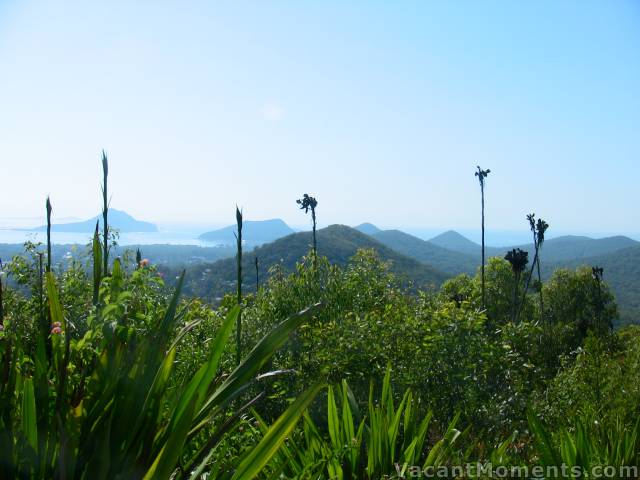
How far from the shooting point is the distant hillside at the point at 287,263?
110 m

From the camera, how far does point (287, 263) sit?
132375 mm

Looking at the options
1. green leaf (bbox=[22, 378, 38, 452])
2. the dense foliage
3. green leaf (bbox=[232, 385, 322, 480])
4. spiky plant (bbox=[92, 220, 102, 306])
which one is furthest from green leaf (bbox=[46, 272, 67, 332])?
green leaf (bbox=[232, 385, 322, 480])

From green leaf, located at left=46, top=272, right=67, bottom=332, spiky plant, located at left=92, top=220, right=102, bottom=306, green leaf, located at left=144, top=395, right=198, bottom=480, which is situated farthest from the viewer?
spiky plant, located at left=92, top=220, right=102, bottom=306

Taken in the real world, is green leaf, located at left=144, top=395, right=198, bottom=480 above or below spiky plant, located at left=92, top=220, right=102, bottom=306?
below

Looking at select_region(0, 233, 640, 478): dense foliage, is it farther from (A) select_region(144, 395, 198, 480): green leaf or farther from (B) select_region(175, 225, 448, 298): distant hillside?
(B) select_region(175, 225, 448, 298): distant hillside

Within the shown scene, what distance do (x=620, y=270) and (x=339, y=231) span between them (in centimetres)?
10420

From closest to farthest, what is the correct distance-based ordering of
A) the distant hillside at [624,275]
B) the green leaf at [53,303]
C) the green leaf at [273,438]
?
the green leaf at [273,438] → the green leaf at [53,303] → the distant hillside at [624,275]

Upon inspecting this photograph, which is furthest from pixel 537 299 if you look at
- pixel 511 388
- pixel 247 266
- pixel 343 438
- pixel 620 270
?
pixel 620 270

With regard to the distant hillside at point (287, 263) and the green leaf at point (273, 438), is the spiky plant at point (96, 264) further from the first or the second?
the distant hillside at point (287, 263)

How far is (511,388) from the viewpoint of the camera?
795cm

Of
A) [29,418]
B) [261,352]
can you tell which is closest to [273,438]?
[261,352]

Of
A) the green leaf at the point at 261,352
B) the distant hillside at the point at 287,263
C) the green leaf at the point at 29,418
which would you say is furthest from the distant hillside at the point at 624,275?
the green leaf at the point at 29,418

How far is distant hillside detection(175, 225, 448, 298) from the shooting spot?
360 ft

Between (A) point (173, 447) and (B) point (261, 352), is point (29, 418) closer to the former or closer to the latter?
(A) point (173, 447)
